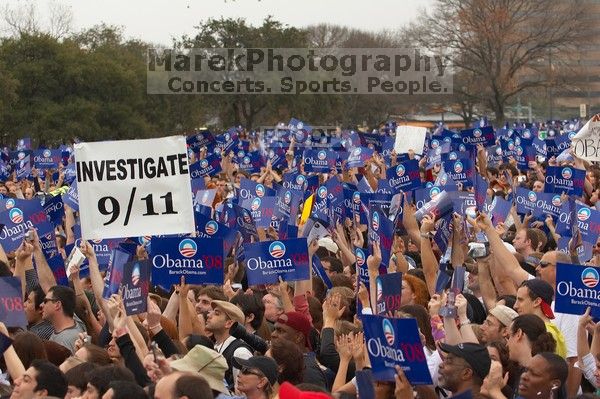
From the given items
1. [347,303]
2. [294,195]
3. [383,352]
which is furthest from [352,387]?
[294,195]

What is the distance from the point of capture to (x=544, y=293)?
31.0 ft

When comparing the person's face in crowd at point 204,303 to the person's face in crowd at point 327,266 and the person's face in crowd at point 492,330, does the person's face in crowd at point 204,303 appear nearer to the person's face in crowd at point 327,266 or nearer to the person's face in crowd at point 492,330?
the person's face in crowd at point 492,330

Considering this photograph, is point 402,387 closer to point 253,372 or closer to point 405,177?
point 253,372

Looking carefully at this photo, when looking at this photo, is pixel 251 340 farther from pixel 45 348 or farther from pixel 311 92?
pixel 311 92

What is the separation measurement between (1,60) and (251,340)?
44.9 meters

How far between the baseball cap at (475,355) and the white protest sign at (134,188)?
447 cm

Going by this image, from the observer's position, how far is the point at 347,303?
399 inches

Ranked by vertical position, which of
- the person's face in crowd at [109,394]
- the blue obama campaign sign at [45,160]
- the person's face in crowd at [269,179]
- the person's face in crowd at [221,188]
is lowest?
the blue obama campaign sign at [45,160]

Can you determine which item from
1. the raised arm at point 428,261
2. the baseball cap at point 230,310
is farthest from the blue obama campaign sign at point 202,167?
the baseball cap at point 230,310

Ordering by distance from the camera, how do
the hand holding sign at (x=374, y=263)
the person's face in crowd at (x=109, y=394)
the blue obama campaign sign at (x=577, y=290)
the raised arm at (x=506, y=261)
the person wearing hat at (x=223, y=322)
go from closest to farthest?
the person's face in crowd at (x=109, y=394), the blue obama campaign sign at (x=577, y=290), the person wearing hat at (x=223, y=322), the hand holding sign at (x=374, y=263), the raised arm at (x=506, y=261)

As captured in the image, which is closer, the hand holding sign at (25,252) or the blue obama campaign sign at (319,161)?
the hand holding sign at (25,252)

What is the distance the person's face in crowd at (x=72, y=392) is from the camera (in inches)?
305

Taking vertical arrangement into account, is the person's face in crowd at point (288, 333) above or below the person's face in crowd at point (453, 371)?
below

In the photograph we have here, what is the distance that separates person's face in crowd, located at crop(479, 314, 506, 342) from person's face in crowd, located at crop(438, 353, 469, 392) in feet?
4.23
